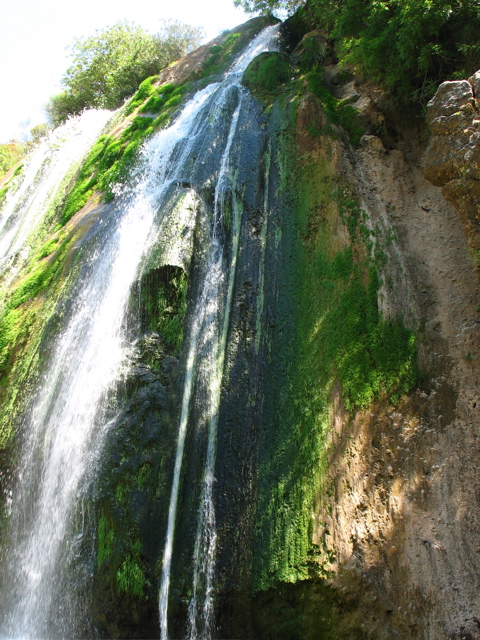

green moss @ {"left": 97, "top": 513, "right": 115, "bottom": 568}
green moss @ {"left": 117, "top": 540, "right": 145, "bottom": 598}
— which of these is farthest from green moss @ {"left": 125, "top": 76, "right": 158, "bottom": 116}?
green moss @ {"left": 117, "top": 540, "right": 145, "bottom": 598}

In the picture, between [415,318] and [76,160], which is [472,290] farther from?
[76,160]

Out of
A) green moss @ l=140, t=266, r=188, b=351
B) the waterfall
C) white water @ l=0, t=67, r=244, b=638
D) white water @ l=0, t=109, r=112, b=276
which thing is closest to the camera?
the waterfall

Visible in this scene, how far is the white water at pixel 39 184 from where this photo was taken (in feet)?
45.9

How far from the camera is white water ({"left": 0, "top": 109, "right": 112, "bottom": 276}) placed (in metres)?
14.0

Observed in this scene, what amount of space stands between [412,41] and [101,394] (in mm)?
7971

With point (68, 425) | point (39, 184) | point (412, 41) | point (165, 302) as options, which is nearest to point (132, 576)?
point (68, 425)

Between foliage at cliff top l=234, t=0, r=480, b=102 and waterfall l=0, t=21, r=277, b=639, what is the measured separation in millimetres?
3274

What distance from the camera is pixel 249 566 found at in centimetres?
605

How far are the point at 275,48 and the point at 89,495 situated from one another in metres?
15.3

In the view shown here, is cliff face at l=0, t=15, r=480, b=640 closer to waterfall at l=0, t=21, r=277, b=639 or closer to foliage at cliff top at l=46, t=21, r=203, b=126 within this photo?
waterfall at l=0, t=21, r=277, b=639

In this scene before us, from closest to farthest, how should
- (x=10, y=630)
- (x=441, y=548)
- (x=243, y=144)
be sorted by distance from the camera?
(x=441, y=548) < (x=10, y=630) < (x=243, y=144)

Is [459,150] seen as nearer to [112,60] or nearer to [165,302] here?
[165,302]

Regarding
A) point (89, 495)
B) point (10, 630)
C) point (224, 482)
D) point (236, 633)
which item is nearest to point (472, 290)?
point (224, 482)

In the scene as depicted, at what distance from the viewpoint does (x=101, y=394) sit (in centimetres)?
742
